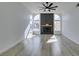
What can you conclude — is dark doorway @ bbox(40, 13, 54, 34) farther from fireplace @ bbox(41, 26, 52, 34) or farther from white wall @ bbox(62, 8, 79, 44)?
white wall @ bbox(62, 8, 79, 44)

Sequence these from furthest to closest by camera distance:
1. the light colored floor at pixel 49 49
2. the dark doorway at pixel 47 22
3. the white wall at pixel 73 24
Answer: the dark doorway at pixel 47 22, the white wall at pixel 73 24, the light colored floor at pixel 49 49

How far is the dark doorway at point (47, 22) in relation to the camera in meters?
16.0

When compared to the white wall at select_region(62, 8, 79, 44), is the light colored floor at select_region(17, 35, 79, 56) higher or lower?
lower

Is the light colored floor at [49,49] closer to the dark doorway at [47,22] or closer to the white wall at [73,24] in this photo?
the white wall at [73,24]

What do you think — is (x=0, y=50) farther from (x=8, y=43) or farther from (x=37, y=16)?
(x=37, y=16)

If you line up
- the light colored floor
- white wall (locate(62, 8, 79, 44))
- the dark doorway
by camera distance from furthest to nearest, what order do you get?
the dark doorway → white wall (locate(62, 8, 79, 44)) → the light colored floor

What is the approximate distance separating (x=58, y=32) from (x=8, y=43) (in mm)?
10061

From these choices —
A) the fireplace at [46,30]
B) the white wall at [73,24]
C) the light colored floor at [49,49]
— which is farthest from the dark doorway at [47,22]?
the light colored floor at [49,49]

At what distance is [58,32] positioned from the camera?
615 inches

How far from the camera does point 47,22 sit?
53.1 ft

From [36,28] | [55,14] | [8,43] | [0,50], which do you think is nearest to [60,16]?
[55,14]

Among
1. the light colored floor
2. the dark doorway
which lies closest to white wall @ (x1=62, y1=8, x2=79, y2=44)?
the light colored floor

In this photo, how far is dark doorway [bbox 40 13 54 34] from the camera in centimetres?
1597

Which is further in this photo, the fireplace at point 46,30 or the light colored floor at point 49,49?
the fireplace at point 46,30
